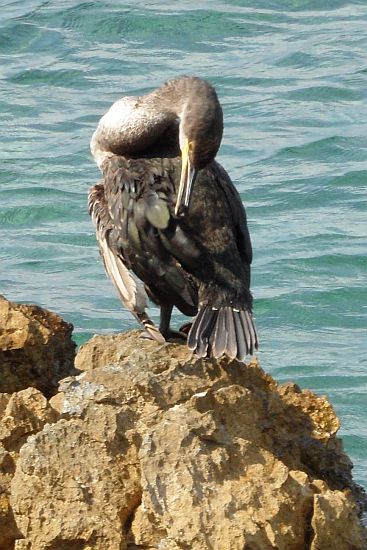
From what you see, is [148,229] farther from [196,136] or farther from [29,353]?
[29,353]

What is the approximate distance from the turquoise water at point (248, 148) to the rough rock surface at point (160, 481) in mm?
2206

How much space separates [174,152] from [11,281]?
12.3 feet

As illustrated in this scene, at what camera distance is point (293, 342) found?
8.74 metres

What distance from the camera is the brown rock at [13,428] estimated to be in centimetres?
444

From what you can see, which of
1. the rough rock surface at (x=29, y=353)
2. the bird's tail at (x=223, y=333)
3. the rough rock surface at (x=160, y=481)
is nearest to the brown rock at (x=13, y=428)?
the rough rock surface at (x=160, y=481)

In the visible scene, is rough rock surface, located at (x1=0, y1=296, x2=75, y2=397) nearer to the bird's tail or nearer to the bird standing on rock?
the bird standing on rock

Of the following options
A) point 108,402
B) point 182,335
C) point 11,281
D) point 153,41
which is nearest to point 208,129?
point 182,335

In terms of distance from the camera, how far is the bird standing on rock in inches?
215

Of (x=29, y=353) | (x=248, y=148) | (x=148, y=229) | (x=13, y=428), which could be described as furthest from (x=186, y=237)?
(x=248, y=148)

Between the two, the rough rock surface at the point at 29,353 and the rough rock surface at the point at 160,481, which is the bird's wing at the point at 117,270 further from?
the rough rock surface at the point at 160,481

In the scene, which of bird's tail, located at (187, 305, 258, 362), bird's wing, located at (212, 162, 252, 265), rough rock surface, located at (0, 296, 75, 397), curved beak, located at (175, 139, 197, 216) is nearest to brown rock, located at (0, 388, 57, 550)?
rough rock surface, located at (0, 296, 75, 397)

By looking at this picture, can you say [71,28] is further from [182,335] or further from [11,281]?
[182,335]

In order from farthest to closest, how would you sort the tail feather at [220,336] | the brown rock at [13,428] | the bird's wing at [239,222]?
the bird's wing at [239,222]
the tail feather at [220,336]
the brown rock at [13,428]

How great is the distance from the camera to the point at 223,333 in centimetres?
529
